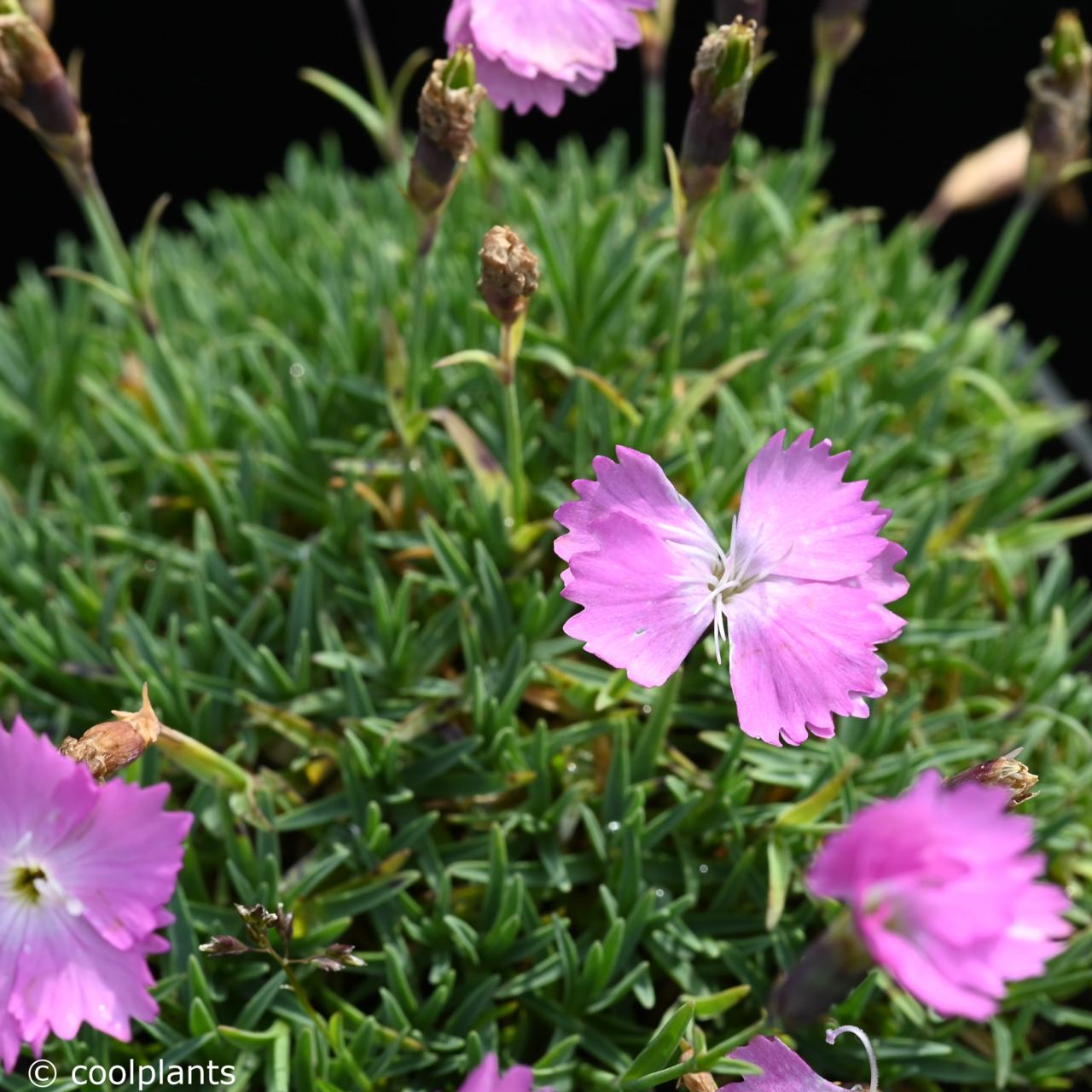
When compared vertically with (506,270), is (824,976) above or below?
below

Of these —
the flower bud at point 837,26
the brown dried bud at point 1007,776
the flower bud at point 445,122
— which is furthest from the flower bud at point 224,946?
the flower bud at point 837,26

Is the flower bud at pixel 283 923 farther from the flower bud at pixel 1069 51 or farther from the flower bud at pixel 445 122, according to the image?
the flower bud at pixel 1069 51

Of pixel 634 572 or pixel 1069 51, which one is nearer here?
pixel 634 572

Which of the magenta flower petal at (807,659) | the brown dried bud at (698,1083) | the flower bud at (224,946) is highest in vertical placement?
the magenta flower petal at (807,659)

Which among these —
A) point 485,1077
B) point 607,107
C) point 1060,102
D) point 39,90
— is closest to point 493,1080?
Answer: point 485,1077

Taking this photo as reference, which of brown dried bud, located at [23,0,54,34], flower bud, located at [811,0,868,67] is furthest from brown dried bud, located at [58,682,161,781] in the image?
flower bud, located at [811,0,868,67]

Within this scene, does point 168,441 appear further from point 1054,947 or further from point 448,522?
point 1054,947

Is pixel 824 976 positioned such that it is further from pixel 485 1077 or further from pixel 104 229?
pixel 104 229
